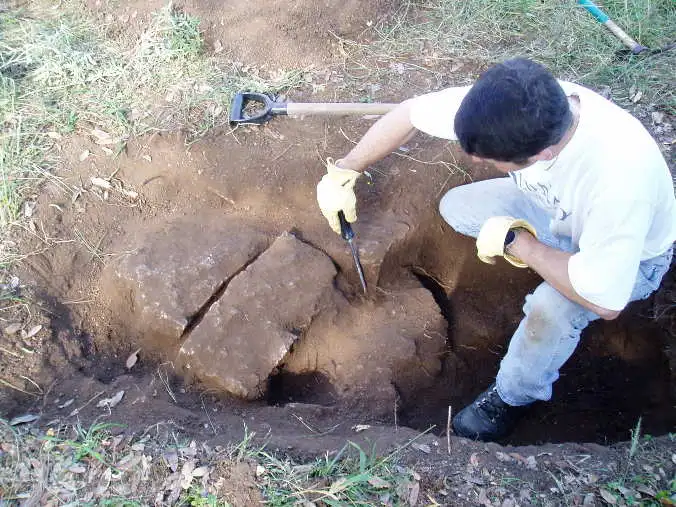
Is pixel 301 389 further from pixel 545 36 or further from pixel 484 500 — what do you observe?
pixel 545 36

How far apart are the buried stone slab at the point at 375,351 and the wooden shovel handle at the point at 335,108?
0.97 meters

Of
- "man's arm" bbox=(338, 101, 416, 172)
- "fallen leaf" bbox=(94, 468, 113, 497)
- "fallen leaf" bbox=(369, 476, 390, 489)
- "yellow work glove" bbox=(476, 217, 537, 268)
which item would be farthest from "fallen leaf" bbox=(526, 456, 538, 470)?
"fallen leaf" bbox=(94, 468, 113, 497)

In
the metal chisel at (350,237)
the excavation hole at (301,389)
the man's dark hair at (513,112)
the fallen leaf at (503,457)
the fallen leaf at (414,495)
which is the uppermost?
the man's dark hair at (513,112)

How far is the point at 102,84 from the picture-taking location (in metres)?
3.51

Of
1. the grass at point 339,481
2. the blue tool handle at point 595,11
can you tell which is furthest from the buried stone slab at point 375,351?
the blue tool handle at point 595,11

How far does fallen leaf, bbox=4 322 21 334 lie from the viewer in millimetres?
2535

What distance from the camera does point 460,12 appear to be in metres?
3.96

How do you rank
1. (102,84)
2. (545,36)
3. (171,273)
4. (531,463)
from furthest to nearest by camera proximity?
(545,36) < (102,84) < (171,273) < (531,463)

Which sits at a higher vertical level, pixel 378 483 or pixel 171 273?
pixel 171 273

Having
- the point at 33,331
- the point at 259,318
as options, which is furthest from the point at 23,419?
the point at 259,318

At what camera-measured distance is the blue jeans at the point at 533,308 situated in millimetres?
2303

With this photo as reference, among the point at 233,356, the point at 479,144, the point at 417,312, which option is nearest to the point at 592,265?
the point at 479,144

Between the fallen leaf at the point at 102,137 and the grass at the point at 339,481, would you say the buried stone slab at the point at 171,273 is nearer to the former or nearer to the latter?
the fallen leaf at the point at 102,137

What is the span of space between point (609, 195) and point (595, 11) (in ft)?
8.68
